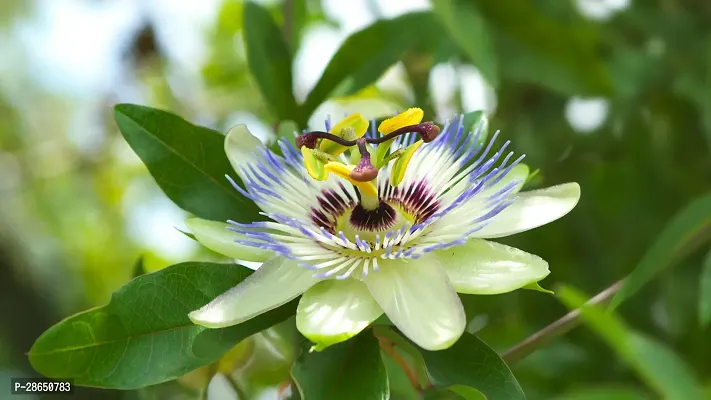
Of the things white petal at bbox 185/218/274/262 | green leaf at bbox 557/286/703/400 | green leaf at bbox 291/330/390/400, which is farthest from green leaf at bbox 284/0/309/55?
green leaf at bbox 557/286/703/400

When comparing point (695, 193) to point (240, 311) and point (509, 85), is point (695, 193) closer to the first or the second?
point (509, 85)

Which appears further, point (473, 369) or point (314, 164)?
point (314, 164)

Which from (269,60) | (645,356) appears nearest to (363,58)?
(269,60)

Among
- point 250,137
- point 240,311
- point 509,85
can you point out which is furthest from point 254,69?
point 509,85

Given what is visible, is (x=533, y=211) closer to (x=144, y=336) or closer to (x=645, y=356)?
(x=645, y=356)

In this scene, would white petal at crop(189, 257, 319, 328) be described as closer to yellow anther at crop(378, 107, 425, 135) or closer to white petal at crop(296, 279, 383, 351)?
white petal at crop(296, 279, 383, 351)

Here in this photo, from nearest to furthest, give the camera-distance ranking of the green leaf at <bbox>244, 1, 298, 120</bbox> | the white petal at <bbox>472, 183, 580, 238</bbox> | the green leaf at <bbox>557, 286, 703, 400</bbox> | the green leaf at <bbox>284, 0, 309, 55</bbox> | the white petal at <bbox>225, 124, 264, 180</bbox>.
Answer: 1. the green leaf at <bbox>557, 286, 703, 400</bbox>
2. the white petal at <bbox>472, 183, 580, 238</bbox>
3. the white petal at <bbox>225, 124, 264, 180</bbox>
4. the green leaf at <bbox>244, 1, 298, 120</bbox>
5. the green leaf at <bbox>284, 0, 309, 55</bbox>
